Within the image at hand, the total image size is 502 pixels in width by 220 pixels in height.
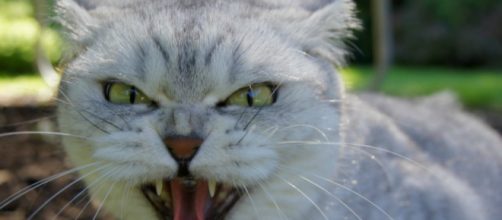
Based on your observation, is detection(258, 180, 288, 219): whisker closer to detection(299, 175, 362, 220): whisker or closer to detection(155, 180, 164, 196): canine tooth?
detection(299, 175, 362, 220): whisker

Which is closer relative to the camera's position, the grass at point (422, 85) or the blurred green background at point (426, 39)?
the grass at point (422, 85)

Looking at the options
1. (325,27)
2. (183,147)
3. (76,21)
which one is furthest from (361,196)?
(76,21)

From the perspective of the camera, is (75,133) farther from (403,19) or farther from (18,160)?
(403,19)

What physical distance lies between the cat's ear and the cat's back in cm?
24

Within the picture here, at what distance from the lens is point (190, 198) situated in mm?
2451

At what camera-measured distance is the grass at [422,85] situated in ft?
30.3

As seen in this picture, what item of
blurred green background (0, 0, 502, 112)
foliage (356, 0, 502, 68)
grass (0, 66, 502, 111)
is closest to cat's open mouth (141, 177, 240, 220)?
grass (0, 66, 502, 111)

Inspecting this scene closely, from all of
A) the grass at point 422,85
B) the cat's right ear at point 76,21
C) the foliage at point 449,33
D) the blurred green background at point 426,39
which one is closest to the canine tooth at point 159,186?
the cat's right ear at point 76,21

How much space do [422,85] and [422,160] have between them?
8.73m

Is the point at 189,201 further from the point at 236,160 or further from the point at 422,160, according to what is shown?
the point at 422,160

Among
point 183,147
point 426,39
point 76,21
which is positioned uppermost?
point 76,21

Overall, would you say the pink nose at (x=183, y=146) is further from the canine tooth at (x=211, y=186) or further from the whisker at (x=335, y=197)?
the whisker at (x=335, y=197)

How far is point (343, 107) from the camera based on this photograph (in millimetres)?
2848

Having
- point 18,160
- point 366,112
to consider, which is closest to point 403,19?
point 18,160
